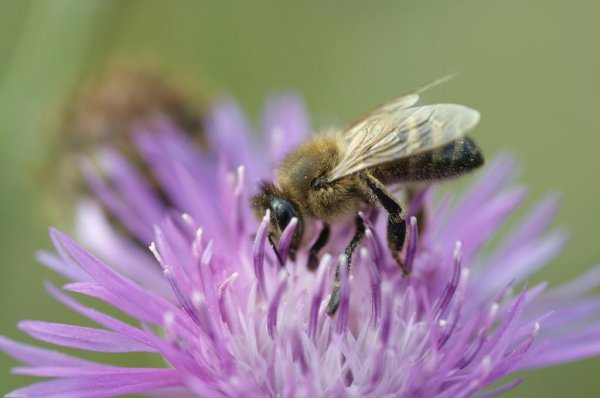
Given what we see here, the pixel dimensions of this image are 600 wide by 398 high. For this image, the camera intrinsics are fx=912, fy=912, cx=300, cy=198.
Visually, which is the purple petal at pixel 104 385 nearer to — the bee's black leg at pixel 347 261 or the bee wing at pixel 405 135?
the bee's black leg at pixel 347 261

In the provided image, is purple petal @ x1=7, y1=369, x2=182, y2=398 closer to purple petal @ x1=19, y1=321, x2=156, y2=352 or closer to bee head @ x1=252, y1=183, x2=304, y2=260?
purple petal @ x1=19, y1=321, x2=156, y2=352

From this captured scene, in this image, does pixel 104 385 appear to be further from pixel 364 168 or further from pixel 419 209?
pixel 419 209

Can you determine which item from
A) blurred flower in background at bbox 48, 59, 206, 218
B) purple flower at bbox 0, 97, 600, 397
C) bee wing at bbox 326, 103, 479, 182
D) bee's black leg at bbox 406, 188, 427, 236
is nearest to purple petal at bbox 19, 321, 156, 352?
purple flower at bbox 0, 97, 600, 397

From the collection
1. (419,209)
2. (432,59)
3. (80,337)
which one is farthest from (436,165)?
(432,59)

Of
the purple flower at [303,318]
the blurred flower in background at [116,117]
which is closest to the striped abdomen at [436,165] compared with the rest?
the purple flower at [303,318]

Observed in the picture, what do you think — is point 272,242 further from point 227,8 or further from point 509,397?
point 227,8

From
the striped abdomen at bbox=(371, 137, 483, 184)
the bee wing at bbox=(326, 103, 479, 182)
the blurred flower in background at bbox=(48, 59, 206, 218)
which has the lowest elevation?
the striped abdomen at bbox=(371, 137, 483, 184)

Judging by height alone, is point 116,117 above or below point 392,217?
above
